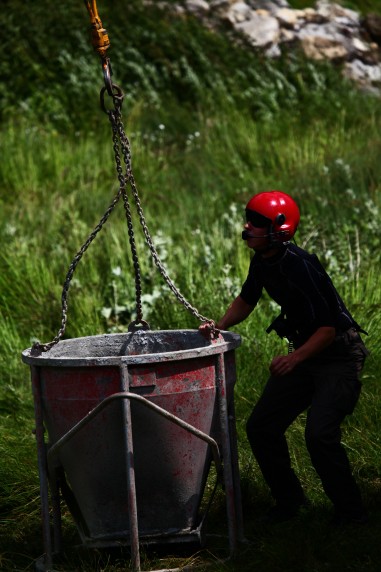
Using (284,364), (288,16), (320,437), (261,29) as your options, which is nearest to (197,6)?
(261,29)

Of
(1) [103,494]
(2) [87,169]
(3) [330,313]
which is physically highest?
(3) [330,313]

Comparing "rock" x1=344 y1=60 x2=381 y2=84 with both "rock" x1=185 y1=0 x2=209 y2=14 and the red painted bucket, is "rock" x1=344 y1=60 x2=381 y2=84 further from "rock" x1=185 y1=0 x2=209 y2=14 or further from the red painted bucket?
the red painted bucket

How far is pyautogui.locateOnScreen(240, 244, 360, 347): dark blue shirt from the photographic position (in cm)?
433

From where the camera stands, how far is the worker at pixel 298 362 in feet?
14.2

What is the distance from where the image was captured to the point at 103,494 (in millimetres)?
4191

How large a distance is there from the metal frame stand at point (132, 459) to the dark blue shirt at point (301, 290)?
17.4 inches

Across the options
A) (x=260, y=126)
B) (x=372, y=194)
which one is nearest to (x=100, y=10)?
(x=260, y=126)

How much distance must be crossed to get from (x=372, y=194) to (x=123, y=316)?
7.90 feet

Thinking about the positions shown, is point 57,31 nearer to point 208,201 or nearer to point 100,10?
point 100,10

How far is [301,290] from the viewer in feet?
14.3

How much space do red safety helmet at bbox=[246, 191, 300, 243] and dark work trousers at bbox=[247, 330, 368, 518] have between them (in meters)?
0.55

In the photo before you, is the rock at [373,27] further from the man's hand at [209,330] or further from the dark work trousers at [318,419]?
the man's hand at [209,330]

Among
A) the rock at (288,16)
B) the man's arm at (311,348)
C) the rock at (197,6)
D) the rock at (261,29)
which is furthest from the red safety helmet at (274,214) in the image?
the rock at (197,6)

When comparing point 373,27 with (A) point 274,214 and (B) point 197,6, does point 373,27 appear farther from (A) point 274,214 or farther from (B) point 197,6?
(A) point 274,214
